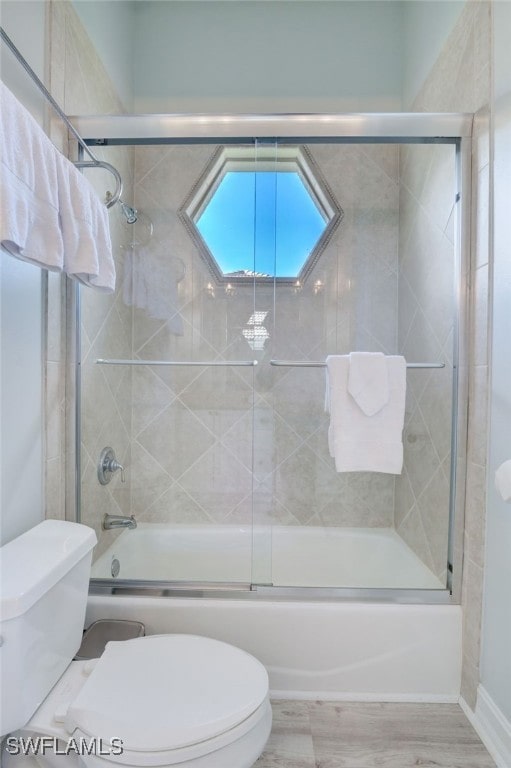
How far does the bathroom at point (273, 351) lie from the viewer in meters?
1.31

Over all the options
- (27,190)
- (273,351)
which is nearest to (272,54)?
(273,351)

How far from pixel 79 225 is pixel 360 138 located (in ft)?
3.55

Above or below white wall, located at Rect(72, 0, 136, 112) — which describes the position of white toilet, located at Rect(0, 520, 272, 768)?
below

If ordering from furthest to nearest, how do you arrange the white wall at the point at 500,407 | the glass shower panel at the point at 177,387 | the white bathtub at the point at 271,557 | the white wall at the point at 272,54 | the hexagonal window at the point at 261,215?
1. the white wall at the point at 272,54
2. the glass shower panel at the point at 177,387
3. the hexagonal window at the point at 261,215
4. the white bathtub at the point at 271,557
5. the white wall at the point at 500,407

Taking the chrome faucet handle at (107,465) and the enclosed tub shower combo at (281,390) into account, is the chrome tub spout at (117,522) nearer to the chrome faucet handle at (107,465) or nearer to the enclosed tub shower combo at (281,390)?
the enclosed tub shower combo at (281,390)

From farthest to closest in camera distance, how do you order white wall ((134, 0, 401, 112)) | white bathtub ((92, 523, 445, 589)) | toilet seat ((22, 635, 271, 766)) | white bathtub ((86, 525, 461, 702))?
white wall ((134, 0, 401, 112)) → white bathtub ((92, 523, 445, 589)) → white bathtub ((86, 525, 461, 702)) → toilet seat ((22, 635, 271, 766))

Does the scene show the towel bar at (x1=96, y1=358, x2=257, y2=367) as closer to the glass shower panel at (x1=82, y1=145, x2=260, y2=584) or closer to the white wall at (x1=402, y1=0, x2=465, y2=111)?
the glass shower panel at (x1=82, y1=145, x2=260, y2=584)

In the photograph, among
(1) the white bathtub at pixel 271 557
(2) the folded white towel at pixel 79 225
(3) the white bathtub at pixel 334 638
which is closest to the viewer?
(2) the folded white towel at pixel 79 225

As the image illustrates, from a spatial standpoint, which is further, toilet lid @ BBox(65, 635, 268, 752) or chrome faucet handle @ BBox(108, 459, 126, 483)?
chrome faucet handle @ BBox(108, 459, 126, 483)

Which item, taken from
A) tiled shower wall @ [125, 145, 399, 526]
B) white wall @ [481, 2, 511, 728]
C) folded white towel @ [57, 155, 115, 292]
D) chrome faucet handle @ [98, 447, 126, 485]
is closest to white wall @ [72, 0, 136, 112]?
tiled shower wall @ [125, 145, 399, 526]

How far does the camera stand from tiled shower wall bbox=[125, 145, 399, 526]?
6.08 feet

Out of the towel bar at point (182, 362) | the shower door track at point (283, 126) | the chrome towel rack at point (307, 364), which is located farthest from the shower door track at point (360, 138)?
the towel bar at point (182, 362)

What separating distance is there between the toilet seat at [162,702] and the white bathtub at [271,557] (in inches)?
18.3

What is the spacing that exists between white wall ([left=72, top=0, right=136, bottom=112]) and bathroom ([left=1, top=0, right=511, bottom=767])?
13 millimetres
